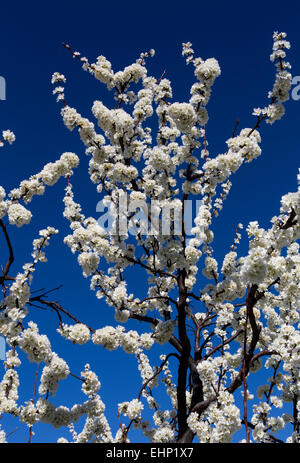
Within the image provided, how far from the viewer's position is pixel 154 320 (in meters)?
7.64

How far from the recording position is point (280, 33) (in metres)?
6.43

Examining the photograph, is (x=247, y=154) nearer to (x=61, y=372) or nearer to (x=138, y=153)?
(x=138, y=153)

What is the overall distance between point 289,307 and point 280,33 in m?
4.83

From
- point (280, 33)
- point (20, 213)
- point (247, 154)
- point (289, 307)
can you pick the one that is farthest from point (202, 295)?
point (280, 33)

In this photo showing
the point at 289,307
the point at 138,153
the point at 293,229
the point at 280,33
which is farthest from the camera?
the point at 138,153

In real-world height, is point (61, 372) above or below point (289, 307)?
below

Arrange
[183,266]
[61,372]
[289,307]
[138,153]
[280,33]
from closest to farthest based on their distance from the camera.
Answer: [61,372] < [280,33] < [183,266] < [289,307] < [138,153]

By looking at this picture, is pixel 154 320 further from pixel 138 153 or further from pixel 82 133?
pixel 82 133
